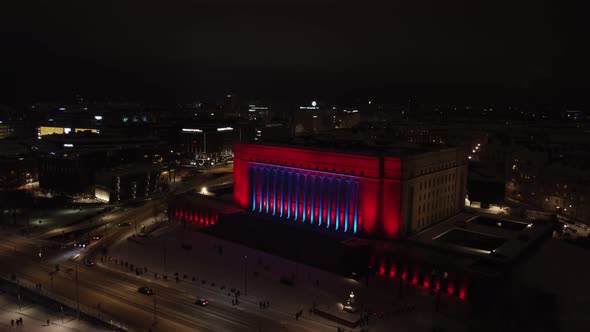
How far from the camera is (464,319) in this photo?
43719 mm

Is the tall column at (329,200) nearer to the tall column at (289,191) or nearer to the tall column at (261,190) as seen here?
the tall column at (289,191)

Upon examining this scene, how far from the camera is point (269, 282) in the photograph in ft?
171

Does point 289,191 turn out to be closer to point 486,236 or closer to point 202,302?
point 486,236

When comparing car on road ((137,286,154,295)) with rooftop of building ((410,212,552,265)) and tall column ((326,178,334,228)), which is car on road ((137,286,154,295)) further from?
rooftop of building ((410,212,552,265))

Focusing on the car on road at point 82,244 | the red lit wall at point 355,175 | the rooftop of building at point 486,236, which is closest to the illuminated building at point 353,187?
the red lit wall at point 355,175

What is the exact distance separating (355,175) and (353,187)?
1.60m

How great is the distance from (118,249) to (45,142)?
79.4m

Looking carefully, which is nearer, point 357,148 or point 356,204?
point 356,204

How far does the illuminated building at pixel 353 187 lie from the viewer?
60250mm

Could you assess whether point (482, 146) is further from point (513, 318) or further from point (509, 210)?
point (513, 318)

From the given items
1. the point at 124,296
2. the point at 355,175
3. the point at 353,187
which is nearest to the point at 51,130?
the point at 353,187

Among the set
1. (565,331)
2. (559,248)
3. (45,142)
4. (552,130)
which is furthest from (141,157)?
(552,130)

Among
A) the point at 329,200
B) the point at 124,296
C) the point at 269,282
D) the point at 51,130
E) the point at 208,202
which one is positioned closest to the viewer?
the point at 124,296

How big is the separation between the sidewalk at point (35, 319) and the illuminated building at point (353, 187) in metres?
33.0
